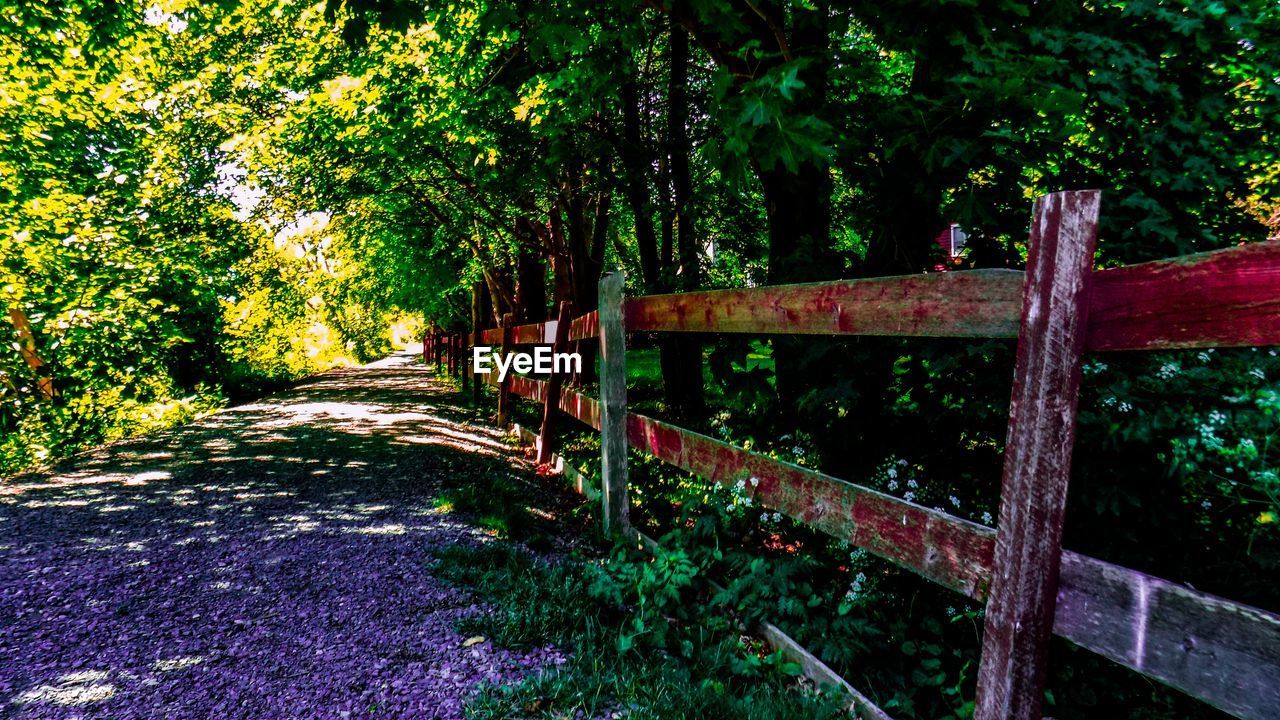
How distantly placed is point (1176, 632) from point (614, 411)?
337 cm

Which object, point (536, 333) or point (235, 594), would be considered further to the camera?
point (536, 333)

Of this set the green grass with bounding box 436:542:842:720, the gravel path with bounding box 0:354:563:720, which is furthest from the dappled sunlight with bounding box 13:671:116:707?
the green grass with bounding box 436:542:842:720

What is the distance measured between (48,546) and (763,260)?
544 centimetres

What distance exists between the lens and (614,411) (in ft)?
15.0

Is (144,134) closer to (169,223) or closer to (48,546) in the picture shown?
(169,223)

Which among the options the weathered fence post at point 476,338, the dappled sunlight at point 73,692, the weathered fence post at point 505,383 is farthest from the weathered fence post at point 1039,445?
the weathered fence post at point 476,338

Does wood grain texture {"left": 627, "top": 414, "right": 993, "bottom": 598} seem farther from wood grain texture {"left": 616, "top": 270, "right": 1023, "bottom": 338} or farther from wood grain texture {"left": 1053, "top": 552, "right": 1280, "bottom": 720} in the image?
wood grain texture {"left": 616, "top": 270, "right": 1023, "bottom": 338}

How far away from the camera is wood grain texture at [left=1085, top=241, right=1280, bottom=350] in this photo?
4.57 feet

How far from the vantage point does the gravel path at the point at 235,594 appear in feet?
8.54

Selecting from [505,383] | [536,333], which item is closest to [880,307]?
[536,333]

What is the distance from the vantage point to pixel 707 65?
1040 centimetres

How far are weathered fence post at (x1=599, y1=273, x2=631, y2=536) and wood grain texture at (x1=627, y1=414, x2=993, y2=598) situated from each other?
935mm

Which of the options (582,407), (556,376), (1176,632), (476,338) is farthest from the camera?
(476,338)

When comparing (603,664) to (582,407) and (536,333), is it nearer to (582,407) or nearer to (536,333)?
(582,407)
